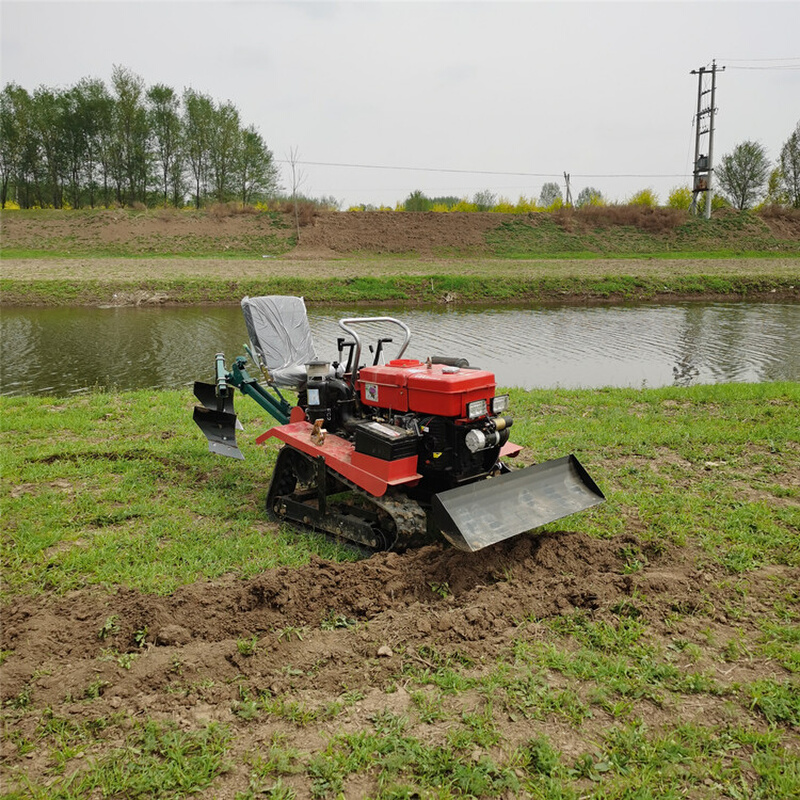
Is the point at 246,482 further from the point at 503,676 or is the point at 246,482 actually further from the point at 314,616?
the point at 503,676

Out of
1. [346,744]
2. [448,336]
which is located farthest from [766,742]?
[448,336]

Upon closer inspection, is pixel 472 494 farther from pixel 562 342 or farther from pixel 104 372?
pixel 562 342

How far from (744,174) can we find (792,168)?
4522 mm

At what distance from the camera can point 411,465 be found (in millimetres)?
4234

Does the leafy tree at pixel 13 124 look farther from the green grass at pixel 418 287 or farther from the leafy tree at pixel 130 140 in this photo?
the green grass at pixel 418 287

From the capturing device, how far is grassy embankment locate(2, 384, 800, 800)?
7.94 feet

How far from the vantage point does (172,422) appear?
25.9 feet

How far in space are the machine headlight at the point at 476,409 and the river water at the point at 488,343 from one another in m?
6.85

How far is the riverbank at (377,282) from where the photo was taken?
72.4 feet

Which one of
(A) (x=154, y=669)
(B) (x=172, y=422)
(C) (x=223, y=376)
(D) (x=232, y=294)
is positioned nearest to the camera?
(A) (x=154, y=669)

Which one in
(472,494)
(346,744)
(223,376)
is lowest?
(346,744)

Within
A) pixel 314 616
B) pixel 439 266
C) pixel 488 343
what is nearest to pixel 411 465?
pixel 314 616

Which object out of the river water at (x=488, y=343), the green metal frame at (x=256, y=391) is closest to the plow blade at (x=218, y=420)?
the green metal frame at (x=256, y=391)

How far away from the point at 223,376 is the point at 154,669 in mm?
2956
